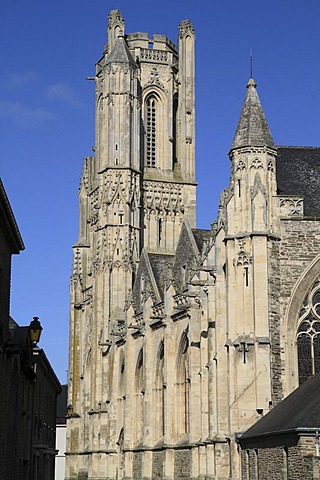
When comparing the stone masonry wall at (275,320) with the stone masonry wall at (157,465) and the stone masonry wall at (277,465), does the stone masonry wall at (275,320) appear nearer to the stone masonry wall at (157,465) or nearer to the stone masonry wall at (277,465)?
the stone masonry wall at (277,465)

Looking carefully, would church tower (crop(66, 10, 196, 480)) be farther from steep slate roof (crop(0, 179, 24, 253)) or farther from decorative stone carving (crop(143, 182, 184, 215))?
steep slate roof (crop(0, 179, 24, 253))

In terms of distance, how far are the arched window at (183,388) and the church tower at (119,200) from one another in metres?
9.98

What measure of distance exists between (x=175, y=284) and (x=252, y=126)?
39.8 ft

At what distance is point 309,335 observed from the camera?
30609 millimetres

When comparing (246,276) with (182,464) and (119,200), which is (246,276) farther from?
(119,200)

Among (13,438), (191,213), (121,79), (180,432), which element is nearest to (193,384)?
(180,432)

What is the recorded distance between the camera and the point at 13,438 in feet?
71.2

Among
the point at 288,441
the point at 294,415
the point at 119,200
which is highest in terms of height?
the point at 119,200

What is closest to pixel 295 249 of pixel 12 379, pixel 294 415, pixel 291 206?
pixel 291 206

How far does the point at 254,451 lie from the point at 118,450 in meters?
24.5

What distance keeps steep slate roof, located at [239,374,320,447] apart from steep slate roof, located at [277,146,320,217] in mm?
7330

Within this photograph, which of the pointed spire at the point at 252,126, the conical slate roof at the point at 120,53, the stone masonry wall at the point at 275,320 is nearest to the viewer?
the stone masonry wall at the point at 275,320

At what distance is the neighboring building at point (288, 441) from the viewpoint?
70.3 feet

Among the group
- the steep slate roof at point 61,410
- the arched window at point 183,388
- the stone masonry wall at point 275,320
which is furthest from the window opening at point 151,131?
the stone masonry wall at point 275,320
